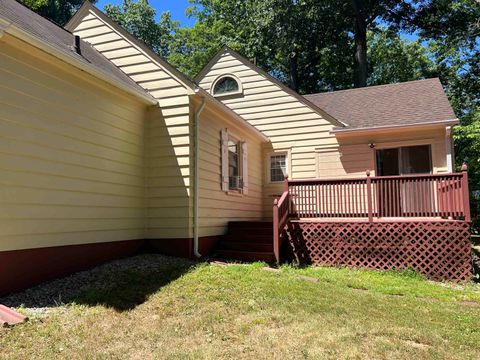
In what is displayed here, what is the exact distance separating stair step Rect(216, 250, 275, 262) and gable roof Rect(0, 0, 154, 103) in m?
3.49

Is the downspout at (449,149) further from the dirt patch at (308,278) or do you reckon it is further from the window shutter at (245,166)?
the dirt patch at (308,278)

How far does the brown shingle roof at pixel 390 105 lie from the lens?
1039cm

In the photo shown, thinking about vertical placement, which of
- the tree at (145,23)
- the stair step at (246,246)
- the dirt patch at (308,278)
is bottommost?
the dirt patch at (308,278)

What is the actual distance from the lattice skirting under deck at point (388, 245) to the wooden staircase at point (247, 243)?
532mm

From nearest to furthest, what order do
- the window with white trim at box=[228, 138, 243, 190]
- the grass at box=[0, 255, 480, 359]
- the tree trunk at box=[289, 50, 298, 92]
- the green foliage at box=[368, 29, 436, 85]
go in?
the grass at box=[0, 255, 480, 359], the window with white trim at box=[228, 138, 243, 190], the tree trunk at box=[289, 50, 298, 92], the green foliage at box=[368, 29, 436, 85]

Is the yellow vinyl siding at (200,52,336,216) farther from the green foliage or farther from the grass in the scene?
the green foliage

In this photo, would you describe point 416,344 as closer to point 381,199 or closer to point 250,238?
point 381,199

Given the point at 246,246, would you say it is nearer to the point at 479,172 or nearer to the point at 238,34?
the point at 479,172

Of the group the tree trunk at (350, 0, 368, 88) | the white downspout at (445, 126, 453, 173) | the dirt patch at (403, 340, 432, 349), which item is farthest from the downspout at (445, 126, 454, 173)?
the tree trunk at (350, 0, 368, 88)

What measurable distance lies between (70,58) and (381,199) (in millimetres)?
6392

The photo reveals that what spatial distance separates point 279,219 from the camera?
8477 millimetres

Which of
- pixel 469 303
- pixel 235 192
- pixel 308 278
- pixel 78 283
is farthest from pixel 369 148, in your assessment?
pixel 78 283

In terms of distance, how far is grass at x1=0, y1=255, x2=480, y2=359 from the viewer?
12.6 feet

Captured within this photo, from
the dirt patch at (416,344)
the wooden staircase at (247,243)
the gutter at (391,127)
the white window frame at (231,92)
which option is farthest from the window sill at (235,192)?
the dirt patch at (416,344)
